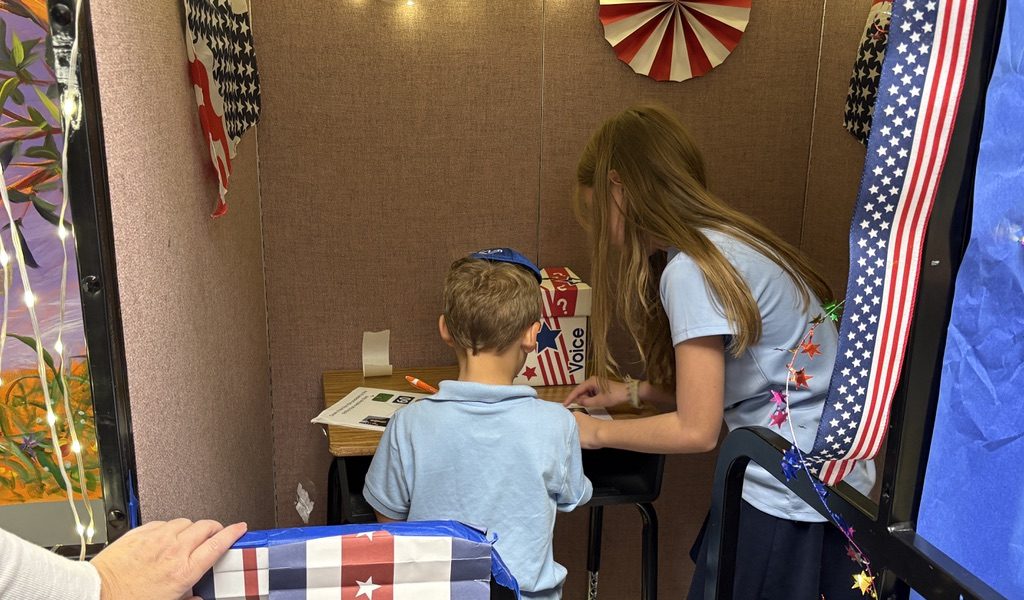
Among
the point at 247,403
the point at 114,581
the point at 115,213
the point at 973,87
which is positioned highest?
the point at 973,87

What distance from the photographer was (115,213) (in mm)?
908

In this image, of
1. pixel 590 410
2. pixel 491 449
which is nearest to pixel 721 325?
pixel 491 449

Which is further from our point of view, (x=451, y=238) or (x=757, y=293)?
(x=451, y=238)

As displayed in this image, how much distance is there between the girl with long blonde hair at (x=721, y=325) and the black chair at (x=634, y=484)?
0.72 feet

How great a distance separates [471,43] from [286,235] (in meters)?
0.62

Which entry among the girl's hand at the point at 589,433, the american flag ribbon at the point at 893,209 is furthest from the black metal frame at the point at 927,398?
the girl's hand at the point at 589,433

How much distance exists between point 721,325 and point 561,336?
0.61m

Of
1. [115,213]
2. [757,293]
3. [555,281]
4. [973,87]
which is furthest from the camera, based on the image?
[555,281]

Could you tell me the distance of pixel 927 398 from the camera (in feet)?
2.37

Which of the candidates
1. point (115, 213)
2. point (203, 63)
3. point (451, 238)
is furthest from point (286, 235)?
point (115, 213)

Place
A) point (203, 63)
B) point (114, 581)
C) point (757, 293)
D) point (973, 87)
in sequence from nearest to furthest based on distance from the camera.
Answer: point (973, 87) < point (114, 581) < point (203, 63) < point (757, 293)

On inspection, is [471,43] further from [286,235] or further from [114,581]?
[114,581]

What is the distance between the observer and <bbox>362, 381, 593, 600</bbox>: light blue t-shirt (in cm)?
130

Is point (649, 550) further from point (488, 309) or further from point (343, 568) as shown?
point (343, 568)
